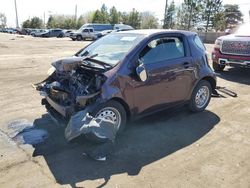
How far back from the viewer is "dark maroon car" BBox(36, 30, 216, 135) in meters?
5.04

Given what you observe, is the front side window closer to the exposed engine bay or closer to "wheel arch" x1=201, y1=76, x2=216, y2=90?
the exposed engine bay

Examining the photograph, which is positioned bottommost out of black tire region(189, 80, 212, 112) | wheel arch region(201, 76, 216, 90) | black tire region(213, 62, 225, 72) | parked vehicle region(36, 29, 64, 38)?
parked vehicle region(36, 29, 64, 38)

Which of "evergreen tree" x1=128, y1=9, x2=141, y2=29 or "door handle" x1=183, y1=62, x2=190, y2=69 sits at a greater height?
"door handle" x1=183, y1=62, x2=190, y2=69

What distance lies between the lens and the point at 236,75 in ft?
36.9

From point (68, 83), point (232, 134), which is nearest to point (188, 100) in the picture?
point (232, 134)

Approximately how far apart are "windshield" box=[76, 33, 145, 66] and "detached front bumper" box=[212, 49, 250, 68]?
564 cm

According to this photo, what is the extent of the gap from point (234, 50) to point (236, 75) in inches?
35.6

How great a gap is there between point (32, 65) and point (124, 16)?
214ft

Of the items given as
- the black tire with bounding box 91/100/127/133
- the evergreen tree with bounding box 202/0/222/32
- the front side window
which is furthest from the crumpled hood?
the evergreen tree with bounding box 202/0/222/32

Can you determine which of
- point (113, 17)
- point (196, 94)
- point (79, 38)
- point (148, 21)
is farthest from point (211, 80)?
point (148, 21)

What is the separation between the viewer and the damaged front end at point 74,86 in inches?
196

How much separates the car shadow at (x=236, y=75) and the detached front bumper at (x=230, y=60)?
1.35 feet

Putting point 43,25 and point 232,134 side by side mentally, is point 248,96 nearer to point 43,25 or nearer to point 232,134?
point 232,134

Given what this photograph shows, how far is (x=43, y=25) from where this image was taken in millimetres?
107375
